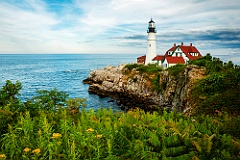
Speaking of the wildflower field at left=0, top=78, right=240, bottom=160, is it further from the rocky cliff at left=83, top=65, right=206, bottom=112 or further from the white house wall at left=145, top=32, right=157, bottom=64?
the white house wall at left=145, top=32, right=157, bottom=64

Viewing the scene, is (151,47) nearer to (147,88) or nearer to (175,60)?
(175,60)

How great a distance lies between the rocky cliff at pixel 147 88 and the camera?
2288 centimetres

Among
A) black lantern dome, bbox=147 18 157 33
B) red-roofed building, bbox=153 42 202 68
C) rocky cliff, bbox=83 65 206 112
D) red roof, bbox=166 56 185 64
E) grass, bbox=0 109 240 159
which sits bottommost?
rocky cliff, bbox=83 65 206 112

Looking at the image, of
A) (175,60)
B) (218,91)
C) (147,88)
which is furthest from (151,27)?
(218,91)

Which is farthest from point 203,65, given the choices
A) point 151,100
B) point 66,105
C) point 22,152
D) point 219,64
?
point 22,152

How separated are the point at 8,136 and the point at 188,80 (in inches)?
785

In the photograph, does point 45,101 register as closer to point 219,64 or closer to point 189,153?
point 189,153

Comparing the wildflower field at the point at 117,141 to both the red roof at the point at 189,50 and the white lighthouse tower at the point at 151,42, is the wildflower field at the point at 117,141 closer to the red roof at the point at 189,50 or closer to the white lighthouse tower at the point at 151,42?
the red roof at the point at 189,50

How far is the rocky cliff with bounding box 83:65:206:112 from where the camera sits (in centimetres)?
2288

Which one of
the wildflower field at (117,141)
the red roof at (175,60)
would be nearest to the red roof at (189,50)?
the red roof at (175,60)

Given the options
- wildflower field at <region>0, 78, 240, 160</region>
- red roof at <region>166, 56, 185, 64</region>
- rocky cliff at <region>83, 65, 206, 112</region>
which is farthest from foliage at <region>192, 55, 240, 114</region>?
red roof at <region>166, 56, 185, 64</region>

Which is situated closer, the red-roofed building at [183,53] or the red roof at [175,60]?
the red roof at [175,60]

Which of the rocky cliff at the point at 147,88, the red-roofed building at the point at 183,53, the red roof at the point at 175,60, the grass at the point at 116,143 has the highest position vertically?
the red-roofed building at the point at 183,53

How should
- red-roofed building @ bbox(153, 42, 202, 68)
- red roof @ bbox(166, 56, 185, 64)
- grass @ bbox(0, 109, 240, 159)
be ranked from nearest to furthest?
grass @ bbox(0, 109, 240, 159) → red roof @ bbox(166, 56, 185, 64) → red-roofed building @ bbox(153, 42, 202, 68)
